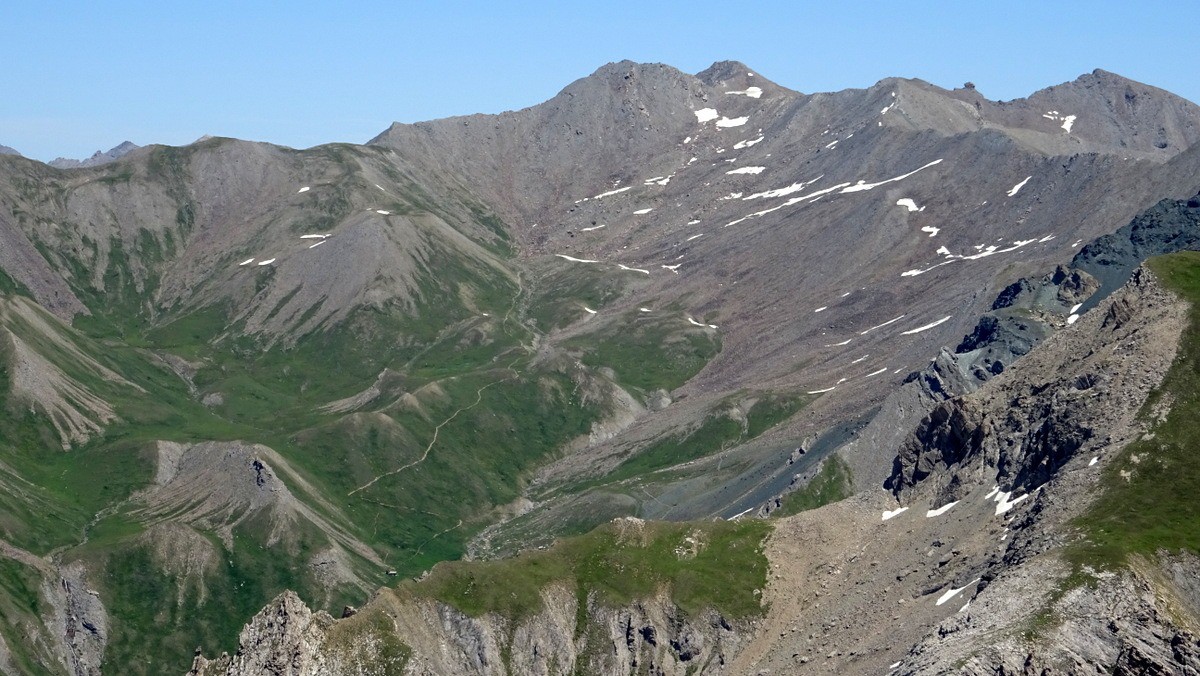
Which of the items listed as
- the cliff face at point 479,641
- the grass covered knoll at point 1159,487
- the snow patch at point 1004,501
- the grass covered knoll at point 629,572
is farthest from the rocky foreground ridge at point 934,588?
the grass covered knoll at point 629,572

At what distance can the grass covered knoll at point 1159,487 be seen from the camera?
11931 cm

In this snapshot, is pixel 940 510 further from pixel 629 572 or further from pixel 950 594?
pixel 629 572

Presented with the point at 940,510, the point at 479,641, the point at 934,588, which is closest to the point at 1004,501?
the point at 940,510

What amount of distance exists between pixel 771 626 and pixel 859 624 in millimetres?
12340

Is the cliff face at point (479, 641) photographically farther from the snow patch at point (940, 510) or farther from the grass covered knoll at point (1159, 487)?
the grass covered knoll at point (1159, 487)

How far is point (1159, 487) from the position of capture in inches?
5049

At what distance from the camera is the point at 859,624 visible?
461 feet

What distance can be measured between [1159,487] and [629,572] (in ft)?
169

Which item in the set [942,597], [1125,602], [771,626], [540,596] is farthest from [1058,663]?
[540,596]

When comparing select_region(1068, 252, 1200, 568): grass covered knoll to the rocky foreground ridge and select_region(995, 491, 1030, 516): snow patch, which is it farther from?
select_region(995, 491, 1030, 516): snow patch

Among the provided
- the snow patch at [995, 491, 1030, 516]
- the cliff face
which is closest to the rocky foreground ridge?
the cliff face

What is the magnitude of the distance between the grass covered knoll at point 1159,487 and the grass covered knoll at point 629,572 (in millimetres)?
38354

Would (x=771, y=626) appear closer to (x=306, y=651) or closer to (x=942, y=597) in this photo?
(x=942, y=597)

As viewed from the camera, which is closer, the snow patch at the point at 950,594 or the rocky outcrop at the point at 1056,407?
the snow patch at the point at 950,594
